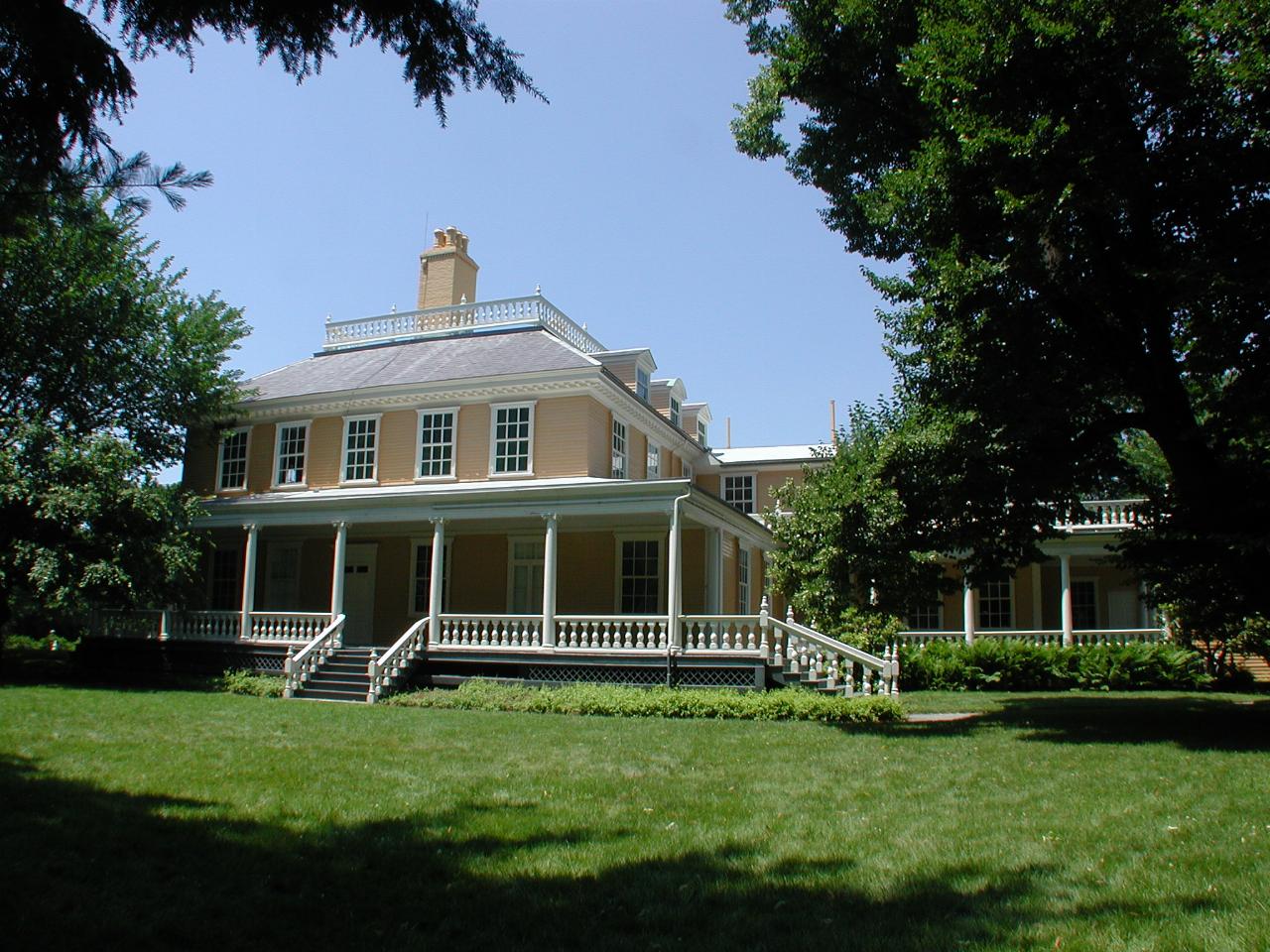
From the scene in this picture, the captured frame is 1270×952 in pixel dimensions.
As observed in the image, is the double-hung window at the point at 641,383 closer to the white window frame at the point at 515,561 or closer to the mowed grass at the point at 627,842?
the white window frame at the point at 515,561

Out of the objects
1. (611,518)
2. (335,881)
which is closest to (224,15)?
(335,881)

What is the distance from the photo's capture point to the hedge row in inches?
835

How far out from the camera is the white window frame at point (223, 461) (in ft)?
82.1

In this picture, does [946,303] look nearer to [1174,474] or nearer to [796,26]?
[1174,474]

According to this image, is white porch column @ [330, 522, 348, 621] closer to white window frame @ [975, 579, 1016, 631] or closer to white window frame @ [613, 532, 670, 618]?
white window frame @ [613, 532, 670, 618]

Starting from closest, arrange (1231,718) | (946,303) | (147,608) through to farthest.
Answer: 1. (946,303)
2. (1231,718)
3. (147,608)

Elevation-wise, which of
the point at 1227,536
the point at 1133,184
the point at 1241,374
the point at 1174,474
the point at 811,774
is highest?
the point at 1133,184

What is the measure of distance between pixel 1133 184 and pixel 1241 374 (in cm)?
260

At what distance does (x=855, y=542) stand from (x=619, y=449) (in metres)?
9.80

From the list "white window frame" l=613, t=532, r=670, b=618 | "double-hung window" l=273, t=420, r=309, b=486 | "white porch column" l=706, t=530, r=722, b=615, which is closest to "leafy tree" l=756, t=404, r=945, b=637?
"white porch column" l=706, t=530, r=722, b=615

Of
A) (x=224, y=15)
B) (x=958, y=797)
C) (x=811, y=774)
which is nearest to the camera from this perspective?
(x=224, y=15)

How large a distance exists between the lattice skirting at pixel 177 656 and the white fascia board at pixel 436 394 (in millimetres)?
6108

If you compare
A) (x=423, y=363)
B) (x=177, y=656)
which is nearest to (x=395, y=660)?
(x=177, y=656)

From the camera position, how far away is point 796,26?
14.7 m
